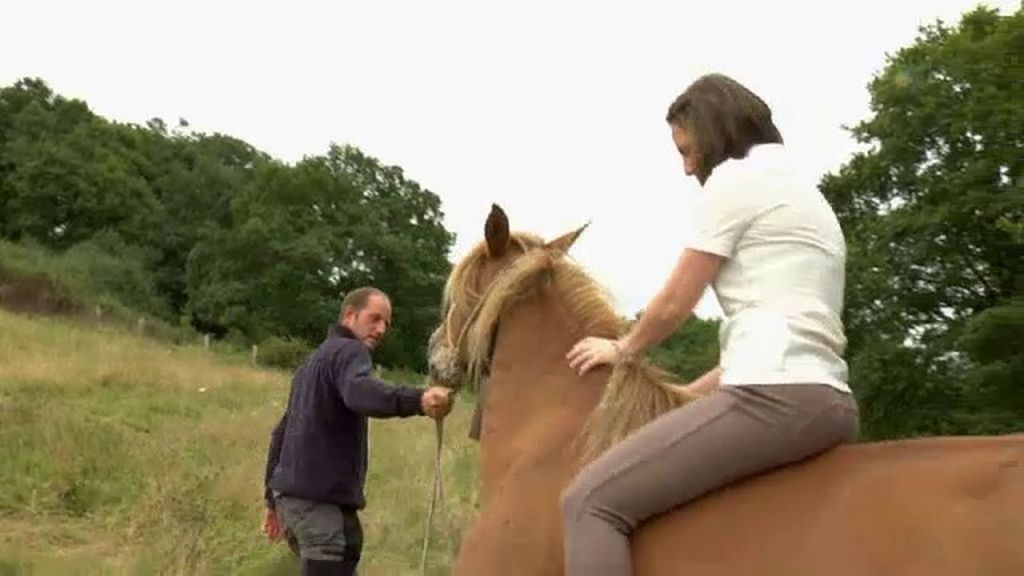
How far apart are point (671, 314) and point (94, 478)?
11.2m

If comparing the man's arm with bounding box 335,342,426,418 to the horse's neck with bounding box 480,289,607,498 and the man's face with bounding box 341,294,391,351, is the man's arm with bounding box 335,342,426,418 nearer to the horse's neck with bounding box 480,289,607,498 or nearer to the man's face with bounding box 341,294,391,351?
the man's face with bounding box 341,294,391,351

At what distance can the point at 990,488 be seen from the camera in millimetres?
3229

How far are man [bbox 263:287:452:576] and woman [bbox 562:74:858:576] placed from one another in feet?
9.89

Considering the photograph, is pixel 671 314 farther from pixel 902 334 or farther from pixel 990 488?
pixel 902 334

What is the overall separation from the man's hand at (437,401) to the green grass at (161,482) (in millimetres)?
4746

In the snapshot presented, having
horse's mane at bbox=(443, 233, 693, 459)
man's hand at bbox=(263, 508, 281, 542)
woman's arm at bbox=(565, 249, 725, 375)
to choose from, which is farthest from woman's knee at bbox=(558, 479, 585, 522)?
man's hand at bbox=(263, 508, 281, 542)

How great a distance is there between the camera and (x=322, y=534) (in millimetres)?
6645

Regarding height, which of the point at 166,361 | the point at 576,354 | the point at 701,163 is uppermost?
the point at 166,361

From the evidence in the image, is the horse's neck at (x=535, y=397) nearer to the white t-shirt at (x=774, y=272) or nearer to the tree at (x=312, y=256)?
the white t-shirt at (x=774, y=272)

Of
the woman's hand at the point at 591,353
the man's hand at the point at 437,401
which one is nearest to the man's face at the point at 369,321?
the man's hand at the point at 437,401

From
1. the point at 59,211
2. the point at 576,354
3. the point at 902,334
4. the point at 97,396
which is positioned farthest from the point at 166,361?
→ the point at 59,211

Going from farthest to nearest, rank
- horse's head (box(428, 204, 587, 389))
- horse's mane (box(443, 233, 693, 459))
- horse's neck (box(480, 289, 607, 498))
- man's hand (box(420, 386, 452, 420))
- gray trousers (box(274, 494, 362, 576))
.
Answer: gray trousers (box(274, 494, 362, 576)) → man's hand (box(420, 386, 452, 420)) → horse's head (box(428, 204, 587, 389)) → horse's neck (box(480, 289, 607, 498)) → horse's mane (box(443, 233, 693, 459))

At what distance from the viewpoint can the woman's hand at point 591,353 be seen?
4133 millimetres

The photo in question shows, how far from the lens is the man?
666cm
